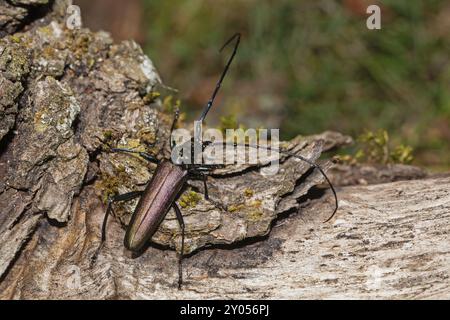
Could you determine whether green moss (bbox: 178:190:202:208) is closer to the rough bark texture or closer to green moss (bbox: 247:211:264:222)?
the rough bark texture

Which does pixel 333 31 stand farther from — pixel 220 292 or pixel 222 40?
pixel 220 292

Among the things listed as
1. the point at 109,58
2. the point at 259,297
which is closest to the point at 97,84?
the point at 109,58

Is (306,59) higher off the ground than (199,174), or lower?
higher

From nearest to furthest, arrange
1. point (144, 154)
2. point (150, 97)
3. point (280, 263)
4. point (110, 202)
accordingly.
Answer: point (280, 263)
point (110, 202)
point (144, 154)
point (150, 97)

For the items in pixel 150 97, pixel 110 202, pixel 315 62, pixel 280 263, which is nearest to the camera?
pixel 280 263

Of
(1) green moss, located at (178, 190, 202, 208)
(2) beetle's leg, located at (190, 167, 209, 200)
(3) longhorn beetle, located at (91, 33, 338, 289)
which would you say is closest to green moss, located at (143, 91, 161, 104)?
(3) longhorn beetle, located at (91, 33, 338, 289)

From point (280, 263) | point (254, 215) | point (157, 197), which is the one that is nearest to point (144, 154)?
point (157, 197)

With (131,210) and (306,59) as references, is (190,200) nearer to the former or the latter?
(131,210)
